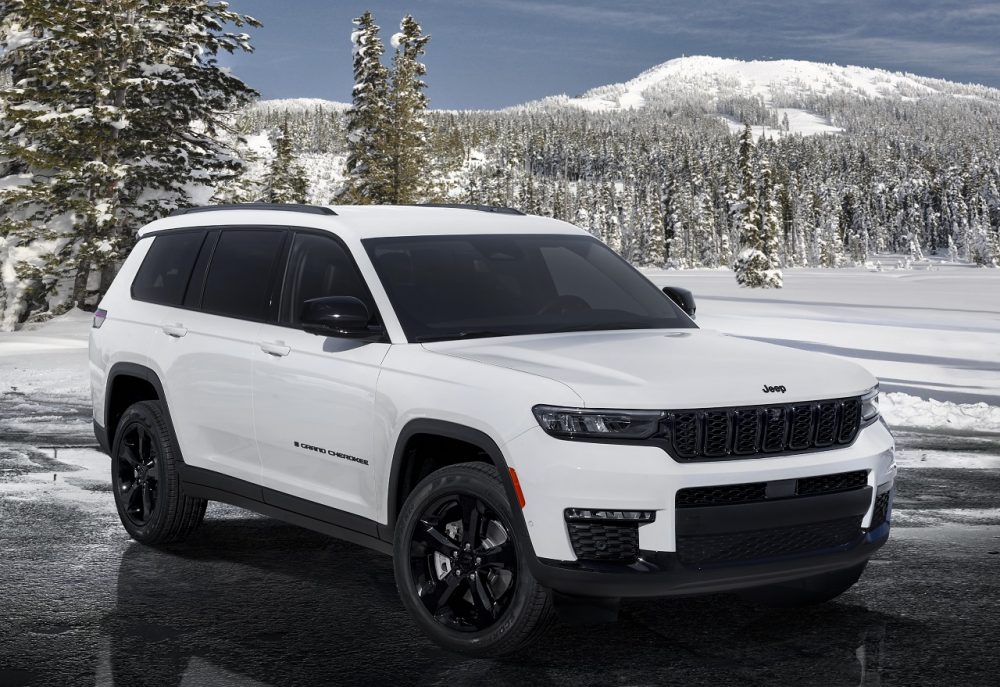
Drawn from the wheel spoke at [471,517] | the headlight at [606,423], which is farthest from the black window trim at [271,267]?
the headlight at [606,423]

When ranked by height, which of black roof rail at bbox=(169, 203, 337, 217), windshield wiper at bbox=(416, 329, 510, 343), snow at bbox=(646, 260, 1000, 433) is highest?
black roof rail at bbox=(169, 203, 337, 217)

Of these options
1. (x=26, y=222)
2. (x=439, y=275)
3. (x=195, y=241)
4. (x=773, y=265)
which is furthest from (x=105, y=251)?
(x=773, y=265)

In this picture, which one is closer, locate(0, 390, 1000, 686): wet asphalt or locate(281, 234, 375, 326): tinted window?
locate(0, 390, 1000, 686): wet asphalt

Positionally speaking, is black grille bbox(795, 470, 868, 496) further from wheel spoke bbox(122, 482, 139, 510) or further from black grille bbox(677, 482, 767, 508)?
wheel spoke bbox(122, 482, 139, 510)

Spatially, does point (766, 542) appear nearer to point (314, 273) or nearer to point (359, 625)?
point (359, 625)

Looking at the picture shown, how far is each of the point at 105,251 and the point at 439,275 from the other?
2551cm

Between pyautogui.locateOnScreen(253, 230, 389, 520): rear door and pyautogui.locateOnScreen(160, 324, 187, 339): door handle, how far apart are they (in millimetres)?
893

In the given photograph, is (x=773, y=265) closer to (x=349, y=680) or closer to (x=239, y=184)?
(x=239, y=184)

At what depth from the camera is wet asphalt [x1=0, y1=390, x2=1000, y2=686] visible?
4.78 meters

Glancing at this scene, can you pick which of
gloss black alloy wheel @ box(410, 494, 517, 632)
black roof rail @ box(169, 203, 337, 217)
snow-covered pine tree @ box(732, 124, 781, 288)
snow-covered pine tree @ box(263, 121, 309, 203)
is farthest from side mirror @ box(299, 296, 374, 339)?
snow-covered pine tree @ box(732, 124, 781, 288)

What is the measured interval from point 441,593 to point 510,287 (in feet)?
5.57

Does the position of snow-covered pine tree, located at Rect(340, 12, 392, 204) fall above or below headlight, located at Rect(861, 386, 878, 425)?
above

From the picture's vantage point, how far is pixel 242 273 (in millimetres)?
6633

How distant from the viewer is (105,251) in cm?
2948
